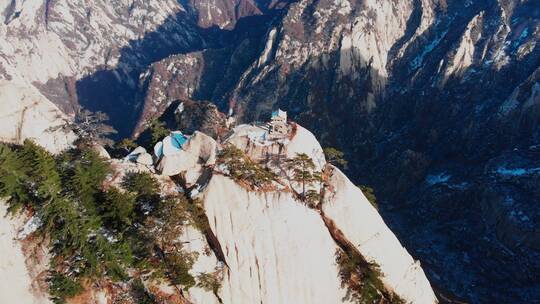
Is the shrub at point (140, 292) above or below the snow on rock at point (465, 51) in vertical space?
Result: below

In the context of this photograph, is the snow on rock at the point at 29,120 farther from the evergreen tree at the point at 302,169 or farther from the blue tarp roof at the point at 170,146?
the evergreen tree at the point at 302,169

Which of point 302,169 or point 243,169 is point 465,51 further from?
point 243,169

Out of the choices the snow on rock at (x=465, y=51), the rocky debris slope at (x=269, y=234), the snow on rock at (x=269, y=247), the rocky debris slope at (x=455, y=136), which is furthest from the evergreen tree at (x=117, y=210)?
the snow on rock at (x=465, y=51)

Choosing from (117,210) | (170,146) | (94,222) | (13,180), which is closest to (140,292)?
(94,222)

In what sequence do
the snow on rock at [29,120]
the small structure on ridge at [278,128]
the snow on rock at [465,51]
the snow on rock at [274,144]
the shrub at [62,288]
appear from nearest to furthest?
the shrub at [62,288]
the snow on rock at [29,120]
the snow on rock at [274,144]
the small structure on ridge at [278,128]
the snow on rock at [465,51]

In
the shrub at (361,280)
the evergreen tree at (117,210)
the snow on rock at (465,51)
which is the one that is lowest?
the shrub at (361,280)

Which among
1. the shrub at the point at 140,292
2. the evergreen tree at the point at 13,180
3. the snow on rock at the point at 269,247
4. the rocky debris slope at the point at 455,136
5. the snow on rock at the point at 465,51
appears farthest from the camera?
the snow on rock at the point at 465,51

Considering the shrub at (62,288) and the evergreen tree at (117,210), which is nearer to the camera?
the shrub at (62,288)
